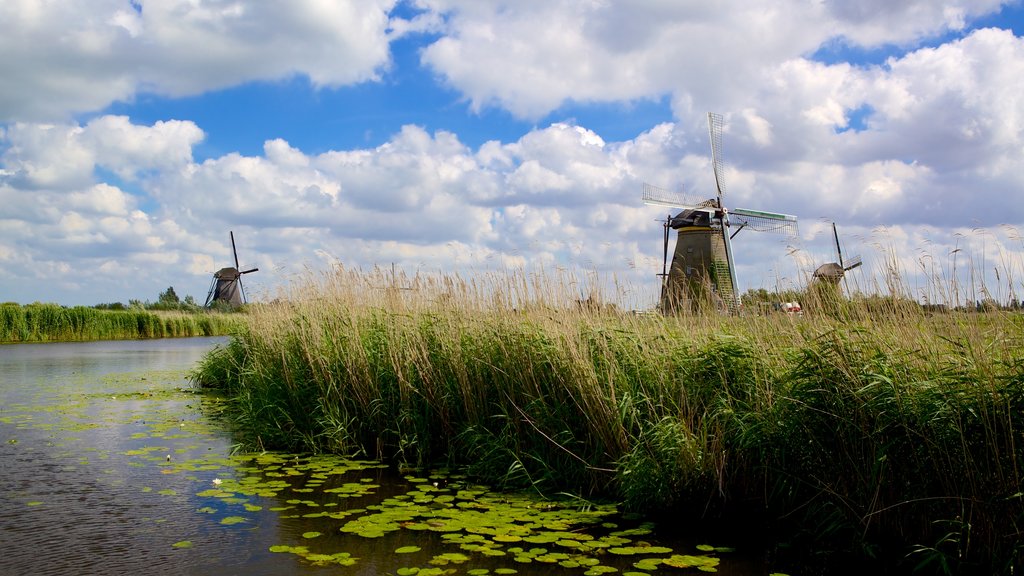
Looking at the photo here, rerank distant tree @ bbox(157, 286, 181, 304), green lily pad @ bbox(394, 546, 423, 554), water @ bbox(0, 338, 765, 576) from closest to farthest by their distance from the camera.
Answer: water @ bbox(0, 338, 765, 576), green lily pad @ bbox(394, 546, 423, 554), distant tree @ bbox(157, 286, 181, 304)

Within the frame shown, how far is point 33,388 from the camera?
48.7 ft

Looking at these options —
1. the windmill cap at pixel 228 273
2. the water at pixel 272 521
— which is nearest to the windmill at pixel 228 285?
the windmill cap at pixel 228 273

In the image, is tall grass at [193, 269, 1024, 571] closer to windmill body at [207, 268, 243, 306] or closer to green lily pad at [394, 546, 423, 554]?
green lily pad at [394, 546, 423, 554]

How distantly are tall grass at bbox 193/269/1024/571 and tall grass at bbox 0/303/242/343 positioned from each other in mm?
27707

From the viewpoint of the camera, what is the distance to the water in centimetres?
475

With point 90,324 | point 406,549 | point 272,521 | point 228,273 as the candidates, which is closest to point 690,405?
point 406,549

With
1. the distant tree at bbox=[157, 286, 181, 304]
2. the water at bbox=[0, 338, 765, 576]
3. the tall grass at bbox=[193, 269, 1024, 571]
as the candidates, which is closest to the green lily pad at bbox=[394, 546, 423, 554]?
the water at bbox=[0, 338, 765, 576]

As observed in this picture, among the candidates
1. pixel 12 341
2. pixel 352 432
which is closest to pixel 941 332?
pixel 352 432

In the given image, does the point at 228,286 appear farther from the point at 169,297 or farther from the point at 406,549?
the point at 406,549

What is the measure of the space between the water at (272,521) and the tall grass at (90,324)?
2707 cm

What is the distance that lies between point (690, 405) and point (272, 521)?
3533 millimetres

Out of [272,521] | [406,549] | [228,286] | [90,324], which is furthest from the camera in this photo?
[228,286]

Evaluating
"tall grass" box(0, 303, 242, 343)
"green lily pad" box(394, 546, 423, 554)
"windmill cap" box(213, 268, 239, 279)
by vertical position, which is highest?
"windmill cap" box(213, 268, 239, 279)

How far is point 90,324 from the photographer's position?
3628 cm
